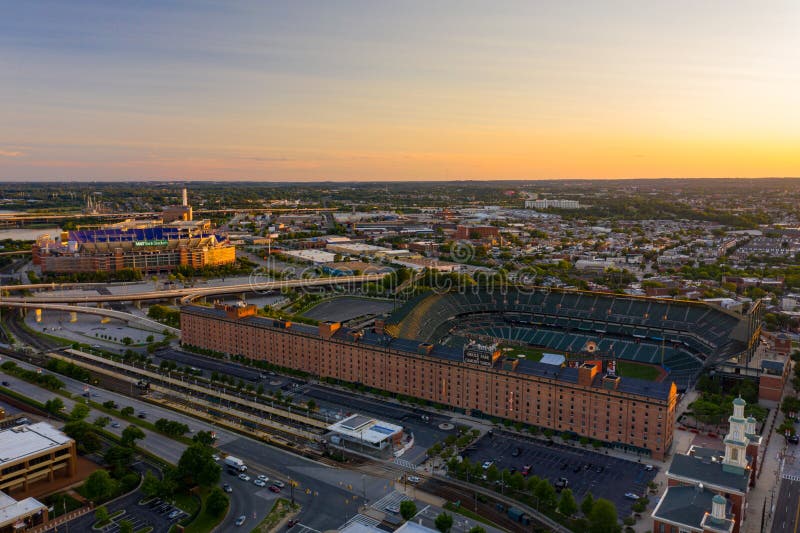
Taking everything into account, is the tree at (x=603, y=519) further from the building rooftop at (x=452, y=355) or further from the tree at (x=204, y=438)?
the tree at (x=204, y=438)

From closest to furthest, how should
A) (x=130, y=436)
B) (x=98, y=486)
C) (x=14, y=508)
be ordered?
(x=14, y=508), (x=98, y=486), (x=130, y=436)

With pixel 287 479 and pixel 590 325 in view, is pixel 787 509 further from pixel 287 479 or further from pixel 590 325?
pixel 590 325

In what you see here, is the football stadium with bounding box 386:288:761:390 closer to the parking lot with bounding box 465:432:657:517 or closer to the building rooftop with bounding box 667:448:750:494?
the parking lot with bounding box 465:432:657:517

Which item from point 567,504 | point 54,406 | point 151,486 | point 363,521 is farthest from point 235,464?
point 567,504

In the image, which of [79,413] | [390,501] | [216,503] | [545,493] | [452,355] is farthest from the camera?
[452,355]

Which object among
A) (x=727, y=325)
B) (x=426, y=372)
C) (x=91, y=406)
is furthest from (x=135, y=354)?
(x=727, y=325)

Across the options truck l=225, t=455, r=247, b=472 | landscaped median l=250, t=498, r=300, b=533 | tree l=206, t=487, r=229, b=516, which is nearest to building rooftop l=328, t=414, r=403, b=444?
truck l=225, t=455, r=247, b=472
